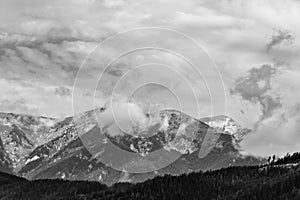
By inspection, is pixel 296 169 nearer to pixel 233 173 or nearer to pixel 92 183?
pixel 233 173

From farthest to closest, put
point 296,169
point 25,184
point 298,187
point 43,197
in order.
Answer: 1. point 25,184
2. point 43,197
3. point 296,169
4. point 298,187

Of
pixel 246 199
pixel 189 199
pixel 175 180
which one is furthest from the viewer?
pixel 175 180

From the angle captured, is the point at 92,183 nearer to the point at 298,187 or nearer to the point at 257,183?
the point at 257,183

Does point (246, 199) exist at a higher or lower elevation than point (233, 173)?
lower

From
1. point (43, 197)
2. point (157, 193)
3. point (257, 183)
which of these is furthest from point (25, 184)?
point (257, 183)

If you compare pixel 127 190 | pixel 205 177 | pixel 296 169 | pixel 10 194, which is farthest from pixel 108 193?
pixel 296 169

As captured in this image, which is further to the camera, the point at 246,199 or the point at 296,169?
the point at 296,169
